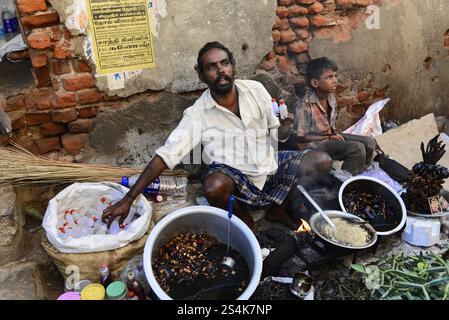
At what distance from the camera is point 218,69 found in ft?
9.26

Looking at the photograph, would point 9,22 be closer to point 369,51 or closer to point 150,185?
point 150,185

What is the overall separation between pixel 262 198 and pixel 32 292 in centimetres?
173

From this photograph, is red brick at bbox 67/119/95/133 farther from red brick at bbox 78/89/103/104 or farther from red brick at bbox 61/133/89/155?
red brick at bbox 78/89/103/104

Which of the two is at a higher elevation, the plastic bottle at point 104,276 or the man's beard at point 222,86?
the man's beard at point 222,86

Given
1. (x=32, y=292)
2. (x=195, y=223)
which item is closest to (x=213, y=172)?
(x=195, y=223)

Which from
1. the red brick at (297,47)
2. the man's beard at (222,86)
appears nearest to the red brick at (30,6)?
the man's beard at (222,86)

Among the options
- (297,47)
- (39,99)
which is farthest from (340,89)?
(39,99)

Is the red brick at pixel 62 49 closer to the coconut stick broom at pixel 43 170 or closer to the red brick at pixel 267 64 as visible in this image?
the coconut stick broom at pixel 43 170

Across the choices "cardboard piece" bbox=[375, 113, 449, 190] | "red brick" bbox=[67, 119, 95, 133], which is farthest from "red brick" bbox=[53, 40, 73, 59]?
"cardboard piece" bbox=[375, 113, 449, 190]

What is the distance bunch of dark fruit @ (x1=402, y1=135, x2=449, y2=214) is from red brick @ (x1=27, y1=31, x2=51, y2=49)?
9.79ft

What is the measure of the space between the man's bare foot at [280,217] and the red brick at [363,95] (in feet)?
5.97

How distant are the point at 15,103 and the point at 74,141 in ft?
1.70

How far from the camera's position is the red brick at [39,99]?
10.0 ft
